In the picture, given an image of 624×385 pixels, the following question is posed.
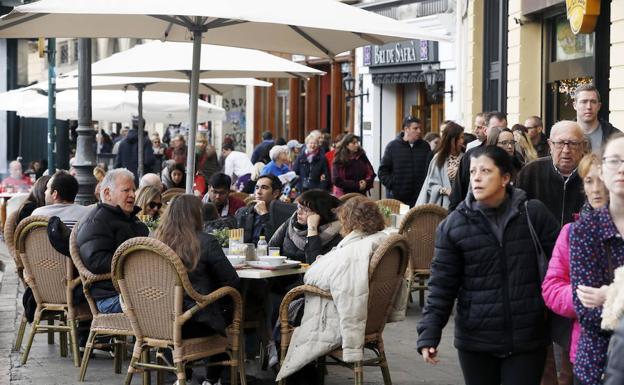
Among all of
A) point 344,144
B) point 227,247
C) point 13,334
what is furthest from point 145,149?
point 227,247

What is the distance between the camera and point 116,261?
24.7ft

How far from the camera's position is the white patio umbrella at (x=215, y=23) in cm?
836

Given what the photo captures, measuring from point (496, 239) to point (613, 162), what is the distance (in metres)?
0.93

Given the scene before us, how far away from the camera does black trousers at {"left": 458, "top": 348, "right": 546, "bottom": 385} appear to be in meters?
5.60

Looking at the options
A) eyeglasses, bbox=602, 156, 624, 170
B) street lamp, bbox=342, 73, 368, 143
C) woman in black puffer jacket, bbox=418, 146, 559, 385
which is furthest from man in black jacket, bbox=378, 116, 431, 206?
street lamp, bbox=342, 73, 368, 143

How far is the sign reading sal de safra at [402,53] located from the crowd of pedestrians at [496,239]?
14.1m

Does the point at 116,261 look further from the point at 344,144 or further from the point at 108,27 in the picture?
the point at 344,144

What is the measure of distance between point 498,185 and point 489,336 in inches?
27.1

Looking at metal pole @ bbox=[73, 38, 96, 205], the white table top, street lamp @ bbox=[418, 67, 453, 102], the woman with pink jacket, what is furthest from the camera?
street lamp @ bbox=[418, 67, 453, 102]

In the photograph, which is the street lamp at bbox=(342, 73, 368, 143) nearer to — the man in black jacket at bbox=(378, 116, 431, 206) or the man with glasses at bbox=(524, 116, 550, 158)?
the man in black jacket at bbox=(378, 116, 431, 206)

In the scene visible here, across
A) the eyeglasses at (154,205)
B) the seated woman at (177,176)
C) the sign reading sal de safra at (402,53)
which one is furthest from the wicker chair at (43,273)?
the sign reading sal de safra at (402,53)

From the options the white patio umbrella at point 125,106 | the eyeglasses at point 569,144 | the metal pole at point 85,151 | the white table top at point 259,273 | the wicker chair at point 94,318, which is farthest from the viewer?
the white patio umbrella at point 125,106

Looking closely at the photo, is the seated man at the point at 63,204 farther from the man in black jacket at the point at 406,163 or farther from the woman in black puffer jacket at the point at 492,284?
the man in black jacket at the point at 406,163

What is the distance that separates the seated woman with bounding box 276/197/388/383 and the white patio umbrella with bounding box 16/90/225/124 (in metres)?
11.3
